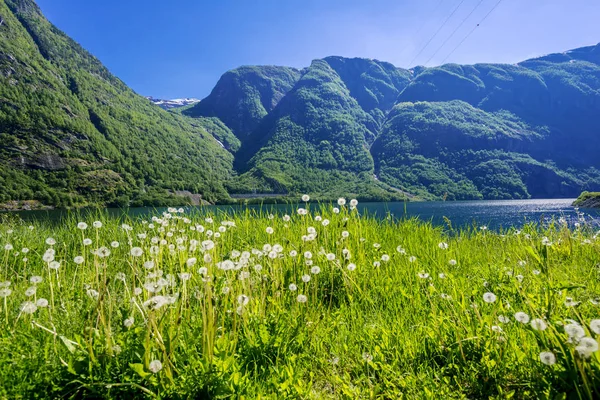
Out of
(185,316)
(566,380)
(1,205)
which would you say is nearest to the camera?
(566,380)

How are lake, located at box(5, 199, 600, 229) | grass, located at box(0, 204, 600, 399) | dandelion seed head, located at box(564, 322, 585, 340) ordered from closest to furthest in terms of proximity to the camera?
dandelion seed head, located at box(564, 322, 585, 340)
grass, located at box(0, 204, 600, 399)
lake, located at box(5, 199, 600, 229)

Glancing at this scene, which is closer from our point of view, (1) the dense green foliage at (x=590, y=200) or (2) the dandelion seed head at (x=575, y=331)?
(2) the dandelion seed head at (x=575, y=331)

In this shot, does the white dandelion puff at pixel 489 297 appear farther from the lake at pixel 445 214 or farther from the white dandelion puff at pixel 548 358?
the lake at pixel 445 214

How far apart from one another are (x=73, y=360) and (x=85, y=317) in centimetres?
106

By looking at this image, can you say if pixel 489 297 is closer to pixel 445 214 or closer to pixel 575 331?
pixel 575 331

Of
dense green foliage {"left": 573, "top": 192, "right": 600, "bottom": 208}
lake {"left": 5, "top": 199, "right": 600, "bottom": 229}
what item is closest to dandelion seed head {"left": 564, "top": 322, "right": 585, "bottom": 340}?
lake {"left": 5, "top": 199, "right": 600, "bottom": 229}

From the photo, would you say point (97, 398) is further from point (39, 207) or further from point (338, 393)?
point (39, 207)

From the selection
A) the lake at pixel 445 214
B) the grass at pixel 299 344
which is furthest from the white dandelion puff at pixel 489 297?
the lake at pixel 445 214

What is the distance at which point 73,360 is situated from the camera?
2.11 metres

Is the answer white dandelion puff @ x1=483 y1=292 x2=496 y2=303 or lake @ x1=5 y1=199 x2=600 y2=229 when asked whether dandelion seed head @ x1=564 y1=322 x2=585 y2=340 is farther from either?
lake @ x1=5 y1=199 x2=600 y2=229

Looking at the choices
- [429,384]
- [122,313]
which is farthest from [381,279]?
[122,313]

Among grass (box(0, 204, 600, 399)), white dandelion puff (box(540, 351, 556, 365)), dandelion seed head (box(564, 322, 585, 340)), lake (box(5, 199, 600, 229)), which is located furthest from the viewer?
lake (box(5, 199, 600, 229))

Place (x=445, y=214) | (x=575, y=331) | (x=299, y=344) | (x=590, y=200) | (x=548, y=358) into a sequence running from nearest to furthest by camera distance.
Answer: (x=575, y=331), (x=548, y=358), (x=299, y=344), (x=445, y=214), (x=590, y=200)

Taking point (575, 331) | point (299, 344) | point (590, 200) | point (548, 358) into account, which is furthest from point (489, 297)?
point (590, 200)
